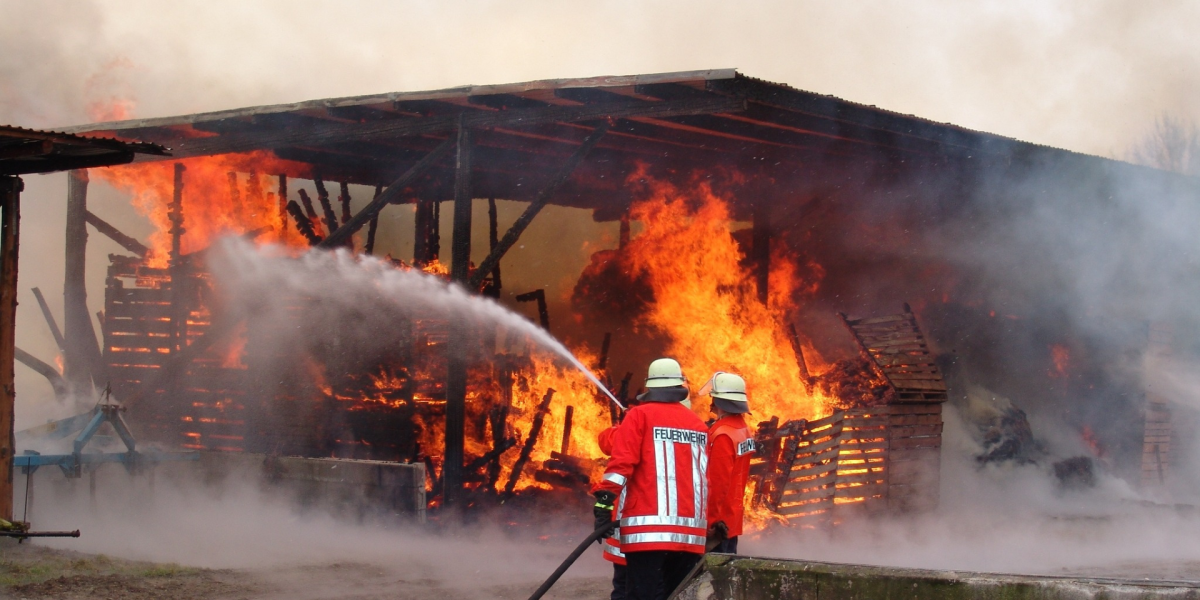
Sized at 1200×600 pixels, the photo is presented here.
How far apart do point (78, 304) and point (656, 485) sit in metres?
11.6

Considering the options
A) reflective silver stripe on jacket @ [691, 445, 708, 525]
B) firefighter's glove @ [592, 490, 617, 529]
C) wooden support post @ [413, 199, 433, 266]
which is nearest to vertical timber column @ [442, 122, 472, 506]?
wooden support post @ [413, 199, 433, 266]

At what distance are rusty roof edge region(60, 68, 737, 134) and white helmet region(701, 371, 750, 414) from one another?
12.3 feet

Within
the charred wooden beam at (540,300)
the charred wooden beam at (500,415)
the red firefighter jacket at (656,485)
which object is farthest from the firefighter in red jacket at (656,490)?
the charred wooden beam at (540,300)

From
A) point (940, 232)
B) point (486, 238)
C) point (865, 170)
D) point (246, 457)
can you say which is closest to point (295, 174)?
point (486, 238)

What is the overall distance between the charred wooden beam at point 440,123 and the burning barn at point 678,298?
0.05 metres

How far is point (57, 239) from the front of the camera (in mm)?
18906

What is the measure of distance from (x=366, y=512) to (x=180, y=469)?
2.20m

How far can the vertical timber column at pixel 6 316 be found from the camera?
340 inches

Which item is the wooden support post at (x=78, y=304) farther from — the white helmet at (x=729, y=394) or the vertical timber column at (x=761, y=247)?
the white helmet at (x=729, y=394)

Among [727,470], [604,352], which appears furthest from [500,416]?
[727,470]

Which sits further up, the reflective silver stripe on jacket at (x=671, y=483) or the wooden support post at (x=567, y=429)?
the reflective silver stripe on jacket at (x=671, y=483)

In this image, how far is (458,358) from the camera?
1145cm

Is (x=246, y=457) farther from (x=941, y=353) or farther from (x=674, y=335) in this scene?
(x=941, y=353)

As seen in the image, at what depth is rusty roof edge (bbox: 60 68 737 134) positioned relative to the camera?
985 cm
